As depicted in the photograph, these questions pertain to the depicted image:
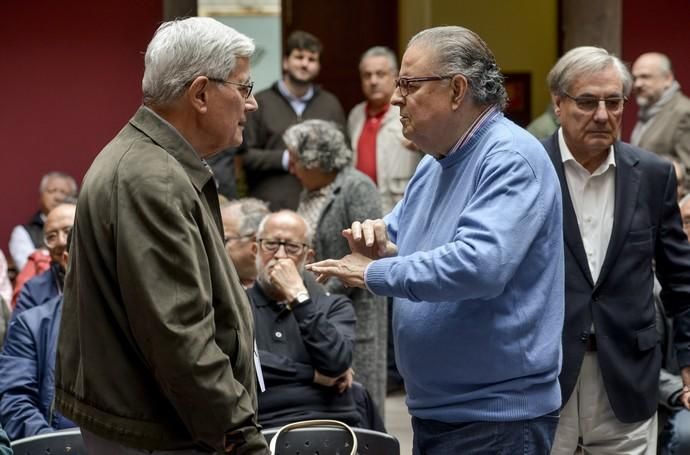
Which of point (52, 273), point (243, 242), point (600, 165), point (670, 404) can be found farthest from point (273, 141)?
point (600, 165)

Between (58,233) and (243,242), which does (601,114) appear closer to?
(243,242)

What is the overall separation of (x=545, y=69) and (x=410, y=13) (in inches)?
60.1

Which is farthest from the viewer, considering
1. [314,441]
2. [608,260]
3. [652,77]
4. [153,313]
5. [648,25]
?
[648,25]

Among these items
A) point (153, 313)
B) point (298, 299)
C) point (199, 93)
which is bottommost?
point (298, 299)

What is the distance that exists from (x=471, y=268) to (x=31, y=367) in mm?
2202

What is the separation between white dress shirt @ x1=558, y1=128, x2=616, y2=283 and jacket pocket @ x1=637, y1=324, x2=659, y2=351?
25 centimetres

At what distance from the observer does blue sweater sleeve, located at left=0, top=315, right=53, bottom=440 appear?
4324mm

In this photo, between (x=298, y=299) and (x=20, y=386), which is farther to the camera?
(x=298, y=299)

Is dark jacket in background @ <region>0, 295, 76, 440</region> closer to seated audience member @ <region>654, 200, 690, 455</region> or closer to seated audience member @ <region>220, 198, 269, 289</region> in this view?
seated audience member @ <region>220, 198, 269, 289</region>

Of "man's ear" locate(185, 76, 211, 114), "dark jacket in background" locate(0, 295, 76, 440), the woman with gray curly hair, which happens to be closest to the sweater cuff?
"man's ear" locate(185, 76, 211, 114)

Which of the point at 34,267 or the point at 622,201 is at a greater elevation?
the point at 622,201

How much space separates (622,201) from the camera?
3852mm

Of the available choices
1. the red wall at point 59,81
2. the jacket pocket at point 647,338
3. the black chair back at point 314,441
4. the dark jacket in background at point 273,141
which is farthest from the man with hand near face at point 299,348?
the red wall at point 59,81

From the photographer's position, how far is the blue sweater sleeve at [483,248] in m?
2.84
